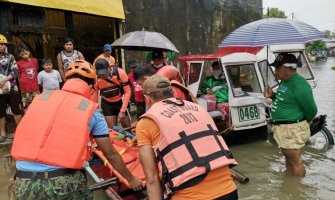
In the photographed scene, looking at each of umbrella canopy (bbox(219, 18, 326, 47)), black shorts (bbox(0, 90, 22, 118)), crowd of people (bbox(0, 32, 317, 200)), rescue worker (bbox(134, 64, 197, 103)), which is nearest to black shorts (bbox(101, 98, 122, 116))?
black shorts (bbox(0, 90, 22, 118))

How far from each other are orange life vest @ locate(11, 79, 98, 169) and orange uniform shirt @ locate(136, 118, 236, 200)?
0.43m

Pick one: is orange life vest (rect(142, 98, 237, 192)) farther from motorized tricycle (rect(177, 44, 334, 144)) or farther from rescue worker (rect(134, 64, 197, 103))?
motorized tricycle (rect(177, 44, 334, 144))

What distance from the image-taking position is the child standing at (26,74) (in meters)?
6.95

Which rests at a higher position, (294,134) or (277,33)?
(277,33)

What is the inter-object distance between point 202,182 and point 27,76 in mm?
5720

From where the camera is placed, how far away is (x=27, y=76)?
696cm

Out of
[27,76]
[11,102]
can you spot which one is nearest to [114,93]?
[27,76]

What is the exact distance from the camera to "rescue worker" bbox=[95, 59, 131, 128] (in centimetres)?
593

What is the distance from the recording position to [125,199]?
3.80m

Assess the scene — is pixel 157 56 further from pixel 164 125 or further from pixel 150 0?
pixel 150 0

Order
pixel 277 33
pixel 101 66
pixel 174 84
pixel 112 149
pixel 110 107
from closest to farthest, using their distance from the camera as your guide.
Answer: pixel 112 149 < pixel 174 84 < pixel 277 33 < pixel 101 66 < pixel 110 107

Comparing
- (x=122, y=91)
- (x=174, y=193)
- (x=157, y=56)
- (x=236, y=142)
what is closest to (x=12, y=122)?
(x=122, y=91)

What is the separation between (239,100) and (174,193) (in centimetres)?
451

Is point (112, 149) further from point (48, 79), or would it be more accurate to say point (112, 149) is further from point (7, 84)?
point (48, 79)
